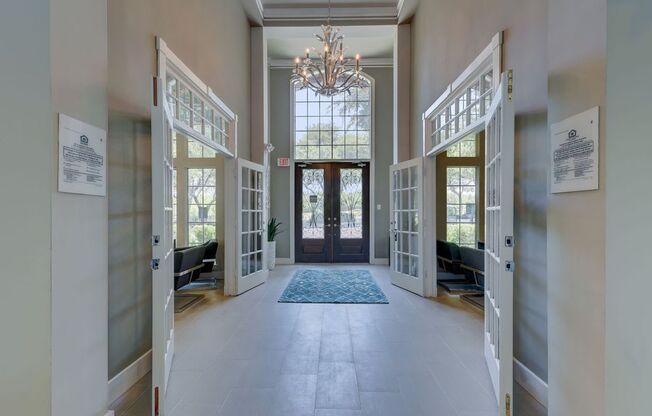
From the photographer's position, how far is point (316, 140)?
8117 millimetres

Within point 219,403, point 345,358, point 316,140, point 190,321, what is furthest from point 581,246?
point 316,140

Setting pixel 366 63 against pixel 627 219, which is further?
pixel 366 63

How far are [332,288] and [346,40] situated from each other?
5.19m

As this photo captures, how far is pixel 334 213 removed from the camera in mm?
8062

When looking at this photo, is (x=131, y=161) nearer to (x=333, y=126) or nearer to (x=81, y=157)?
(x=81, y=157)

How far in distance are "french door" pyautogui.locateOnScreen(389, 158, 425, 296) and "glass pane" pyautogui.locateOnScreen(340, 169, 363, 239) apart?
7.43 ft

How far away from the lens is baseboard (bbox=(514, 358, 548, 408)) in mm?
2168

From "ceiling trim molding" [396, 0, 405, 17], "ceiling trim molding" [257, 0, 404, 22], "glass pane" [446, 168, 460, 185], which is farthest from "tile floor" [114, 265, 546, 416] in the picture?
"ceiling trim molding" [257, 0, 404, 22]

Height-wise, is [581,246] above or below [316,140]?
below

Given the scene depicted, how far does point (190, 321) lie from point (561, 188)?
3.78 metres

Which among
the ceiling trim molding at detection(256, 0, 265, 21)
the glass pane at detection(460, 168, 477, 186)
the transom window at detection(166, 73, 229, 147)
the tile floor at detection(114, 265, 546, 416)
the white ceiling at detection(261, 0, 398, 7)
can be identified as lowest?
the tile floor at detection(114, 265, 546, 416)

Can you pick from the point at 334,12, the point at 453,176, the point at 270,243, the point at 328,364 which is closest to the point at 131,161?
the point at 328,364

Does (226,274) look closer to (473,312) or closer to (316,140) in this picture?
(473,312)

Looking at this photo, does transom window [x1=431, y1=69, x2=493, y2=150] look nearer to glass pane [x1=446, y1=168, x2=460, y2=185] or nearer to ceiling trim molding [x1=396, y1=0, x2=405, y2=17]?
ceiling trim molding [x1=396, y1=0, x2=405, y2=17]
